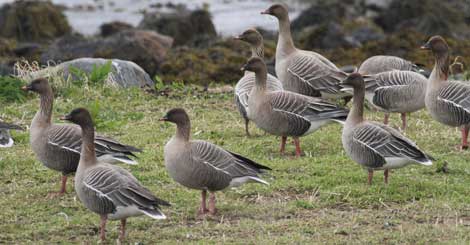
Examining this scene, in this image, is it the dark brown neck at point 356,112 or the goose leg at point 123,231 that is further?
the dark brown neck at point 356,112

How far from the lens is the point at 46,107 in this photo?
36.1 feet

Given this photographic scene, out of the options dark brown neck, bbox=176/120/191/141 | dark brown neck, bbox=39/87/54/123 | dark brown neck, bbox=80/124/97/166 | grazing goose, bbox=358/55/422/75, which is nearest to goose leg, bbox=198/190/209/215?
dark brown neck, bbox=176/120/191/141

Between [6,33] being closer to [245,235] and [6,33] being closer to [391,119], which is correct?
[391,119]

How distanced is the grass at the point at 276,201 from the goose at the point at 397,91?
0.45m

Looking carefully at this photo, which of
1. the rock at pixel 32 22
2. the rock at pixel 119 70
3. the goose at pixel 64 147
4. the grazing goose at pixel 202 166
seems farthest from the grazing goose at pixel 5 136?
the rock at pixel 32 22

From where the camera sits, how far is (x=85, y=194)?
896 cm

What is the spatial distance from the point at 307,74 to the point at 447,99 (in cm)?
261

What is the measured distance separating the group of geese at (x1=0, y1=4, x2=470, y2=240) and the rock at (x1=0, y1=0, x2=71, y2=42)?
16.1 meters

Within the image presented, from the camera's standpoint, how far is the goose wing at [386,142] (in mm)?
10391

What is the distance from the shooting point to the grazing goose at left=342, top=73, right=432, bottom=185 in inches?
410

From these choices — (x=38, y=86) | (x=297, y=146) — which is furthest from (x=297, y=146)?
(x=38, y=86)

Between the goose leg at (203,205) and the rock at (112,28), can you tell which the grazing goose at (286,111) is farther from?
the rock at (112,28)

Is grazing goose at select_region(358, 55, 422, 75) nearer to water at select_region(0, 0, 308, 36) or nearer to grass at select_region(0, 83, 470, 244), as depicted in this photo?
grass at select_region(0, 83, 470, 244)

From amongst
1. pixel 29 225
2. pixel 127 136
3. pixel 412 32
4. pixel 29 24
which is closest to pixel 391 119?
pixel 127 136
